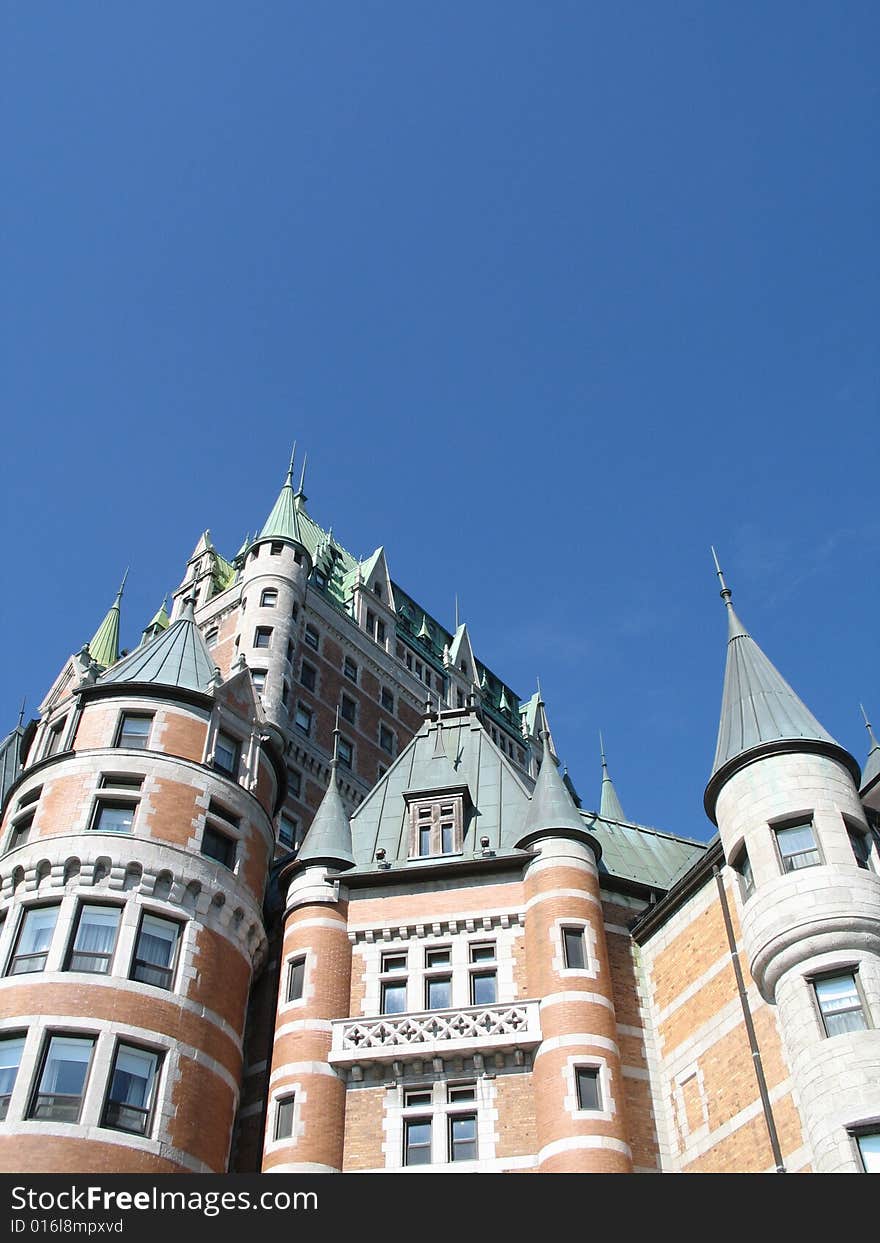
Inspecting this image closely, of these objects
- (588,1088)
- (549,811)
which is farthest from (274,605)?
(588,1088)

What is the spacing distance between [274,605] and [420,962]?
35.1m

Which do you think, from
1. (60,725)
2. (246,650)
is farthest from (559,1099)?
(246,650)

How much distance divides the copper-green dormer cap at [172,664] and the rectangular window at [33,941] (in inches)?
335

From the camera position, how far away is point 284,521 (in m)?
71.9

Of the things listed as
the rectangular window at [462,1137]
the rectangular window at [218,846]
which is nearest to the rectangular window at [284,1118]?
the rectangular window at [462,1137]

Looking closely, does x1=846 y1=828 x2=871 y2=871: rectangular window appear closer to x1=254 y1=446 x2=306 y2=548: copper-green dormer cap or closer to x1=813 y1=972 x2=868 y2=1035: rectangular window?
x1=813 y1=972 x2=868 y2=1035: rectangular window

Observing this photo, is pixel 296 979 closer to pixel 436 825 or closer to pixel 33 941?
pixel 436 825

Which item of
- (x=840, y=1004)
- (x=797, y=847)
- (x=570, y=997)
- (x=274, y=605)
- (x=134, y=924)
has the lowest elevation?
(x=840, y=1004)

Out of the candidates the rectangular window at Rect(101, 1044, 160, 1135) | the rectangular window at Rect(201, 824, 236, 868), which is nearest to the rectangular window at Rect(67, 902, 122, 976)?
the rectangular window at Rect(101, 1044, 160, 1135)

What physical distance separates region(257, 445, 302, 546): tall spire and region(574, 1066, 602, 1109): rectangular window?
145 feet

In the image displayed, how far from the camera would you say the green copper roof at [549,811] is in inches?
1375

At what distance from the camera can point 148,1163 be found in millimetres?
28266
